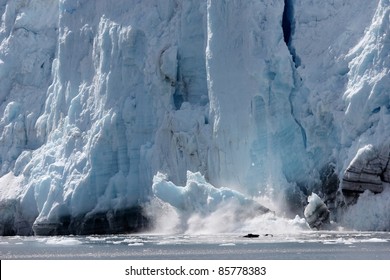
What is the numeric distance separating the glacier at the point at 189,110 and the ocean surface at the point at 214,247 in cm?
182

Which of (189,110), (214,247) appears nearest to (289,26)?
(189,110)

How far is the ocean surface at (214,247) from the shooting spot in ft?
79.7

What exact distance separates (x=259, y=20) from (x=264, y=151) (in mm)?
3668

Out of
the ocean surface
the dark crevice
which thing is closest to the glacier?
the dark crevice

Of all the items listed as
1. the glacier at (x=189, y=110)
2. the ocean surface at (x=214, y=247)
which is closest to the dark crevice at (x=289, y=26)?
the glacier at (x=189, y=110)

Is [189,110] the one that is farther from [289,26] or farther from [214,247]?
[214,247]

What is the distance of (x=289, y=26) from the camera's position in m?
33.7

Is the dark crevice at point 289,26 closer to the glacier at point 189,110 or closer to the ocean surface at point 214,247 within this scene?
the glacier at point 189,110

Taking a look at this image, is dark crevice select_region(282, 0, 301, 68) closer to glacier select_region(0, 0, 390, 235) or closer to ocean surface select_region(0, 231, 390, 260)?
glacier select_region(0, 0, 390, 235)

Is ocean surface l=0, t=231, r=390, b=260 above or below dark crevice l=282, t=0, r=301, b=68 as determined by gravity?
below

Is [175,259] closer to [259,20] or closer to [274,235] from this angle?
[274,235]

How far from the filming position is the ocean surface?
24297 millimetres

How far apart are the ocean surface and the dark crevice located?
205 inches

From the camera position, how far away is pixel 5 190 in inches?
1532
